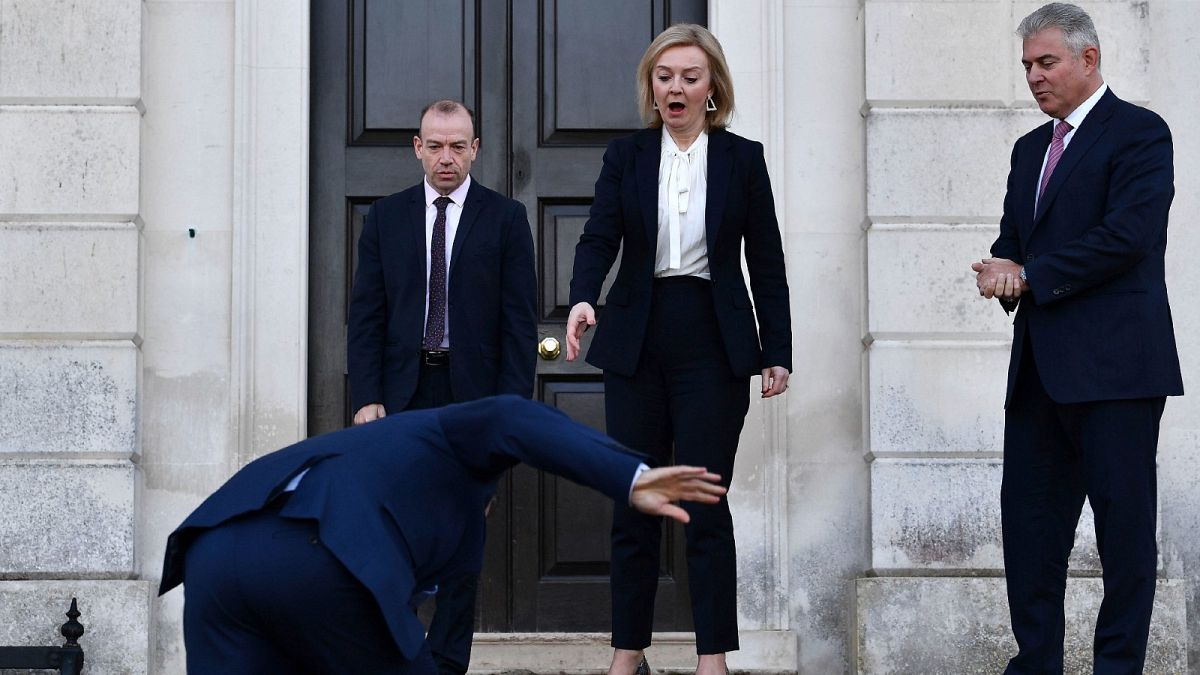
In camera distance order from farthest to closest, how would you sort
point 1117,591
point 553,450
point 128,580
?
point 128,580, point 1117,591, point 553,450

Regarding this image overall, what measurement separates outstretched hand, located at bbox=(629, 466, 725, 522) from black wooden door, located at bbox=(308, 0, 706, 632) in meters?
3.64

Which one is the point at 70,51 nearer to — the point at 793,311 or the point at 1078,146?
the point at 793,311

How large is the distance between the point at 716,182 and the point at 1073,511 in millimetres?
1501

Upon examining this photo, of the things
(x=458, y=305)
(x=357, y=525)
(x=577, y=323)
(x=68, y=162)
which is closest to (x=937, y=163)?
(x=577, y=323)

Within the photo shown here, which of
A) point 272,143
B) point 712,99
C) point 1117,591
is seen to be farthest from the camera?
point 272,143

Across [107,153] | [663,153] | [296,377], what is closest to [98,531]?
[296,377]

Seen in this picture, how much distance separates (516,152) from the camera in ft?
22.2

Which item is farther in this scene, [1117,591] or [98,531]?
[98,531]

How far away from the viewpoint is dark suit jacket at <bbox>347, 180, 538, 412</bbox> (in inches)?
212

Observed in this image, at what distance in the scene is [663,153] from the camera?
539cm

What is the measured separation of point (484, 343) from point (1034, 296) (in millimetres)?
1760

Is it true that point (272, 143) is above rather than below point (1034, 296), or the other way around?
above

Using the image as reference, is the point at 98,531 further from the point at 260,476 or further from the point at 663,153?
the point at 260,476

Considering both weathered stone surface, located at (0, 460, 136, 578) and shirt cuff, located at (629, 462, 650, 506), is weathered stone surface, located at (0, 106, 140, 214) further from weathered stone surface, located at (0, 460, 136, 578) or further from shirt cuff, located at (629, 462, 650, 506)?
shirt cuff, located at (629, 462, 650, 506)
